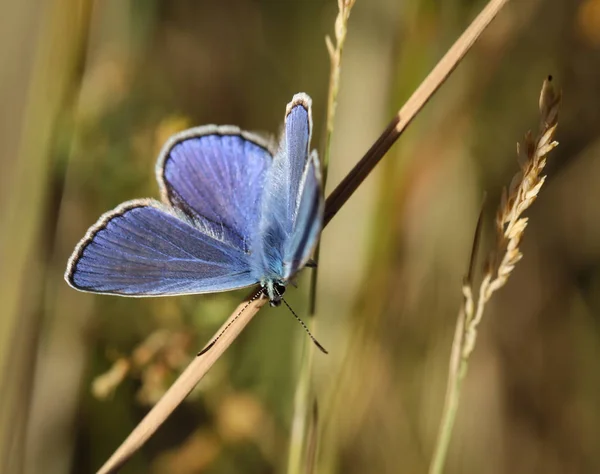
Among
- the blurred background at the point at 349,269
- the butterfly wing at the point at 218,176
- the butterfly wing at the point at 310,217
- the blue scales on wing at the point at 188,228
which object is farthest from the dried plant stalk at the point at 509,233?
the butterfly wing at the point at 218,176

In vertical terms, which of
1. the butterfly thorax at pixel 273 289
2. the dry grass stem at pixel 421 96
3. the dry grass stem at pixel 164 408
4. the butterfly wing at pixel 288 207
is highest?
the dry grass stem at pixel 421 96

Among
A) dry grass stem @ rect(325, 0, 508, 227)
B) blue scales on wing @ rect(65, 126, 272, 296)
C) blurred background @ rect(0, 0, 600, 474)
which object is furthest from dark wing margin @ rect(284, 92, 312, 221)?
blurred background @ rect(0, 0, 600, 474)

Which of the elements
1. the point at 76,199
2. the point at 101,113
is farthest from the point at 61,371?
the point at 101,113

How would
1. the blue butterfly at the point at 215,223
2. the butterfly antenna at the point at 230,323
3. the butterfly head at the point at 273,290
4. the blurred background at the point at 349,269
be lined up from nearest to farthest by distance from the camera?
the butterfly antenna at the point at 230,323
the blue butterfly at the point at 215,223
the butterfly head at the point at 273,290
the blurred background at the point at 349,269

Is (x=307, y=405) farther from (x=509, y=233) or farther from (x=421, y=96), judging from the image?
(x=421, y=96)

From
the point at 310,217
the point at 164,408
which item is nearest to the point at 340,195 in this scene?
the point at 310,217

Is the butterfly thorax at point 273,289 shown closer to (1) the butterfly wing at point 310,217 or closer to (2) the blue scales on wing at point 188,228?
(2) the blue scales on wing at point 188,228
